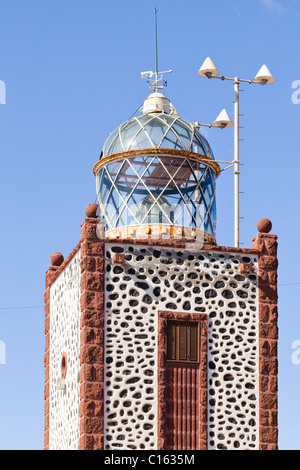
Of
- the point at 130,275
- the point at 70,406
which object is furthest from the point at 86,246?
the point at 70,406

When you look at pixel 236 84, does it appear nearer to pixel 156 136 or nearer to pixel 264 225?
pixel 156 136

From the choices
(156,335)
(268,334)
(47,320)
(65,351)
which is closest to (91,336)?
(156,335)

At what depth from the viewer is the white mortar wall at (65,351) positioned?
1618 inches

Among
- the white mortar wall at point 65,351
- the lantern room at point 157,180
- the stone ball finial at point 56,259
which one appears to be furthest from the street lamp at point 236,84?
the stone ball finial at point 56,259

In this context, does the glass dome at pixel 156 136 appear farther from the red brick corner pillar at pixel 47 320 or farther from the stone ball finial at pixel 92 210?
the red brick corner pillar at pixel 47 320

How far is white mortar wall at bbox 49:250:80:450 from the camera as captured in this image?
4109 cm

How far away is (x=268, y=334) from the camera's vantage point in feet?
137

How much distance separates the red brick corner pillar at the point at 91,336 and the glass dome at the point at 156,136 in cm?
274

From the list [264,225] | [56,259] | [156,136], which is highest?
[156,136]

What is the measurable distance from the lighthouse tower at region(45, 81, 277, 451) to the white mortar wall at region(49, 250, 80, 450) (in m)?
0.05

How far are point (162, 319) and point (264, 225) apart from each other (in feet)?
11.2
